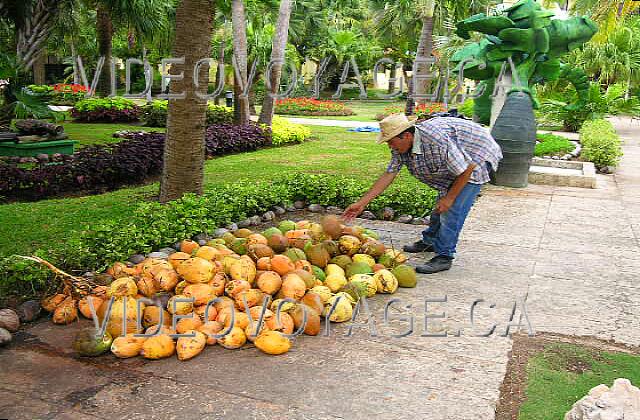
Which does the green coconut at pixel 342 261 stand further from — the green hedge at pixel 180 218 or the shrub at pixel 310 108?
the shrub at pixel 310 108

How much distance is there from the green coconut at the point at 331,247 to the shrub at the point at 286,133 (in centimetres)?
1045

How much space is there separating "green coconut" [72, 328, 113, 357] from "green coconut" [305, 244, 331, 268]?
1668 mm

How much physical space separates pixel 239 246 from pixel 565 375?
251 cm

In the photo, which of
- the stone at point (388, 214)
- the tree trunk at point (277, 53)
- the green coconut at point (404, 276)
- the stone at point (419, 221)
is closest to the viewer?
the green coconut at point (404, 276)

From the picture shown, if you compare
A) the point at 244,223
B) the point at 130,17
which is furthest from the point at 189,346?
the point at 130,17

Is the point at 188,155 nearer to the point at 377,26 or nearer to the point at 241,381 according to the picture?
the point at 241,381

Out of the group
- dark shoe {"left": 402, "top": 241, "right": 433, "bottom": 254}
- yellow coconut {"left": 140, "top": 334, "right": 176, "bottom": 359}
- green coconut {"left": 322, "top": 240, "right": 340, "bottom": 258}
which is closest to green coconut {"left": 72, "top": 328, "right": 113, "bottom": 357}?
yellow coconut {"left": 140, "top": 334, "right": 176, "bottom": 359}

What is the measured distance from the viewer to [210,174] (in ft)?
33.2

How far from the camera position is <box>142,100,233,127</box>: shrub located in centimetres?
1839

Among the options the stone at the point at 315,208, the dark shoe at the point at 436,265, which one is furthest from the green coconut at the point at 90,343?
the stone at the point at 315,208

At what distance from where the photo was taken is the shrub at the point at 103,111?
19.5 metres

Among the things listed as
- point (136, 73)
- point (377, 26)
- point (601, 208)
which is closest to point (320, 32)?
point (377, 26)

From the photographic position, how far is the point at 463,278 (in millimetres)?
5152

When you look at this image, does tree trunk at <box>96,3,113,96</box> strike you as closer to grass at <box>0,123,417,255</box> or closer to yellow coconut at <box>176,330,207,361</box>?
grass at <box>0,123,417,255</box>
